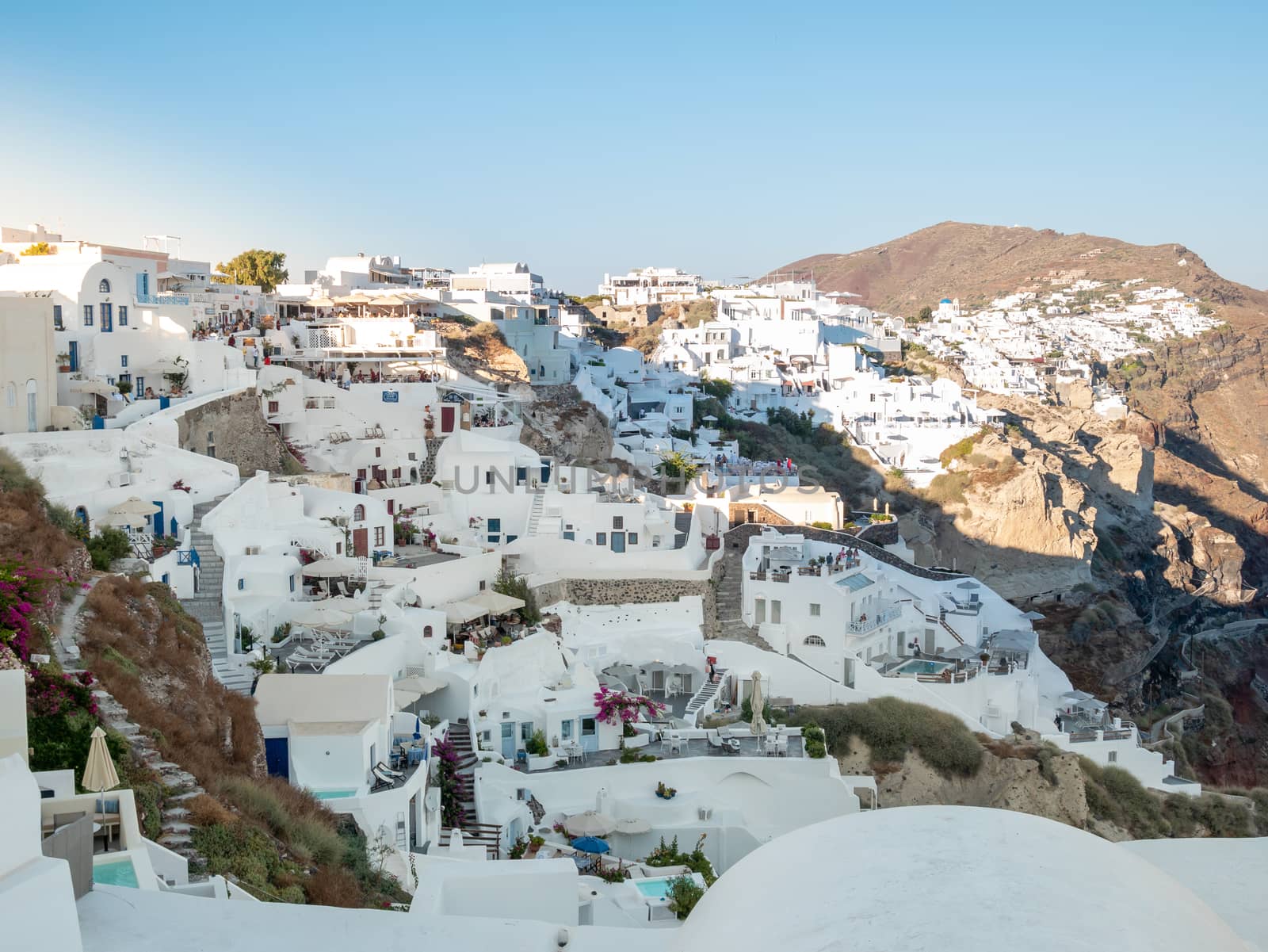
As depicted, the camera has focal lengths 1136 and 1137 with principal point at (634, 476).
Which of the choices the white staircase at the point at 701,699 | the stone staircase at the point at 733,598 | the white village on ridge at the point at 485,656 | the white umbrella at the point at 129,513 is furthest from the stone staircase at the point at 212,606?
the stone staircase at the point at 733,598

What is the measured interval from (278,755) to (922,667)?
15.3 metres

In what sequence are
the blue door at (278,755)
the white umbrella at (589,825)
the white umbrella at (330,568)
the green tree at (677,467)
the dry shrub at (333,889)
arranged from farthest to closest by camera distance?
the green tree at (677,467)
the white umbrella at (330,568)
the white umbrella at (589,825)
the blue door at (278,755)
the dry shrub at (333,889)

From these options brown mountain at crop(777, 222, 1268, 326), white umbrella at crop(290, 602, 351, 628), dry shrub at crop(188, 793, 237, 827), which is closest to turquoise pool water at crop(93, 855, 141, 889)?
dry shrub at crop(188, 793, 237, 827)

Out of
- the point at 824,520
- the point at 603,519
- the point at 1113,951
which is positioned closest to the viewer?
the point at 1113,951

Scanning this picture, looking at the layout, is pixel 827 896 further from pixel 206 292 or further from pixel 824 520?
pixel 206 292

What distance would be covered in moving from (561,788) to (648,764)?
4.90 feet

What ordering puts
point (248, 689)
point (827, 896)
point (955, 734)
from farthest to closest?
point (955, 734), point (248, 689), point (827, 896)

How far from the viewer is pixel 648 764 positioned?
18469mm

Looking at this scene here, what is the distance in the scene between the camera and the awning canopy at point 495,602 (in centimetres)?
2264

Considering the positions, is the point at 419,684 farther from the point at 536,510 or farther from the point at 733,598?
the point at 733,598

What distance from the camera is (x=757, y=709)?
20.7 metres

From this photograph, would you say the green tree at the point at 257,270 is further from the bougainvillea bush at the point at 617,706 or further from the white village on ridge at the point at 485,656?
the bougainvillea bush at the point at 617,706

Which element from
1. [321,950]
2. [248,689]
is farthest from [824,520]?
[321,950]

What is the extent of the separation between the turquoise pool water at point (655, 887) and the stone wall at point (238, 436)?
13926 millimetres
